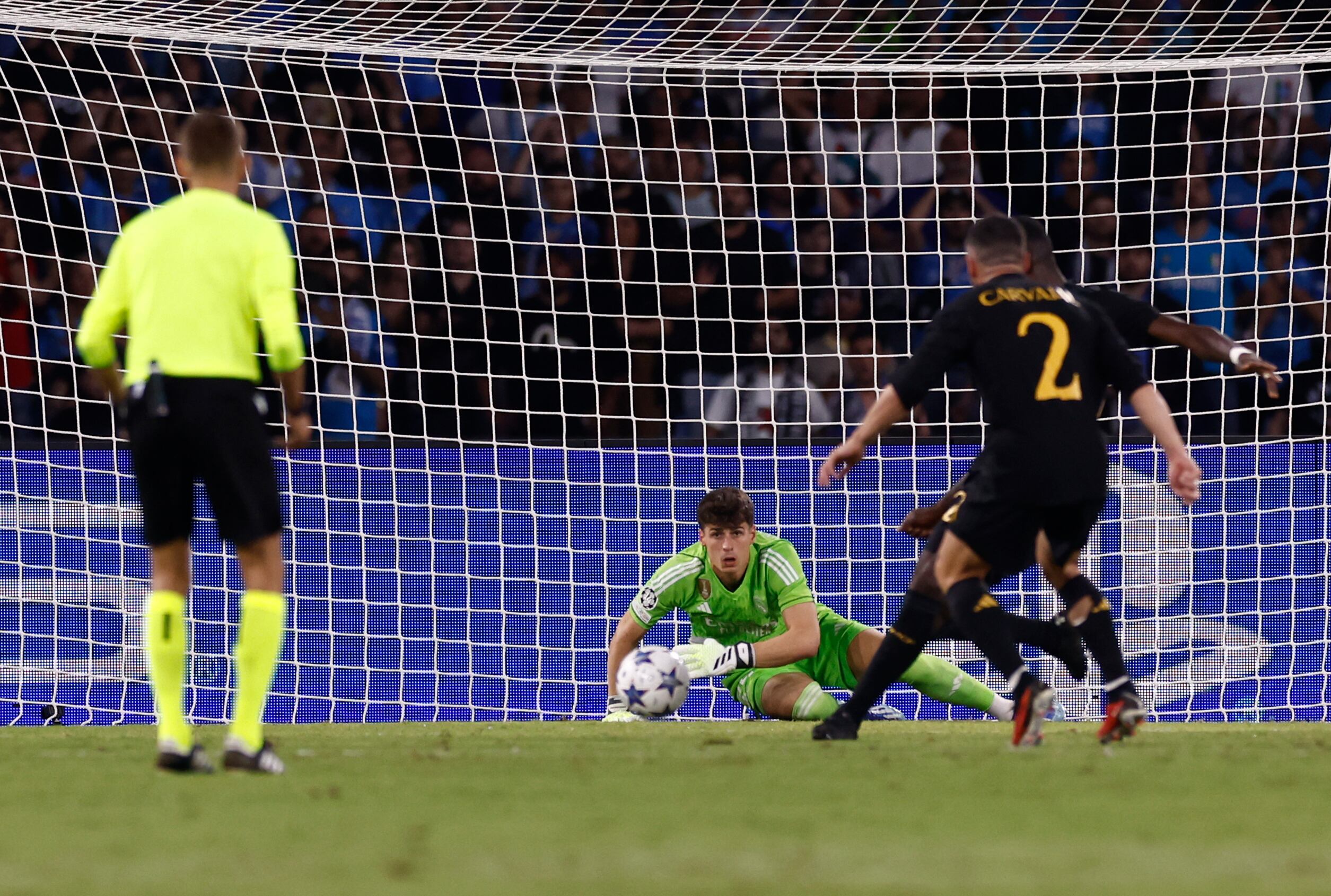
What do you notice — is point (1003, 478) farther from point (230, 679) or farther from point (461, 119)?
point (461, 119)

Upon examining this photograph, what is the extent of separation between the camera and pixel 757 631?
7504mm

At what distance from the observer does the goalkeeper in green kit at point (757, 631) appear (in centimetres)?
714

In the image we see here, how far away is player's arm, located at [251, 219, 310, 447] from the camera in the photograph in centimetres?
411

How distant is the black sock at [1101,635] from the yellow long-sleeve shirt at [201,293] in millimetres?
2509

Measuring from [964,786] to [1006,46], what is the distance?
5354 mm

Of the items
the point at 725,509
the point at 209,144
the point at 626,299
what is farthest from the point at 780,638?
the point at 209,144

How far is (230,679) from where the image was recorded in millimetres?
8352

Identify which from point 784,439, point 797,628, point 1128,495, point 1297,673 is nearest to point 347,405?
point 784,439

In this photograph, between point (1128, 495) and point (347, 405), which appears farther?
point (347, 405)

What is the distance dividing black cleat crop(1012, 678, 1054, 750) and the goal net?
3410 mm

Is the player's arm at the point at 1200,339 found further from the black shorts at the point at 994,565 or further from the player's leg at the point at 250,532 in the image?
the player's leg at the point at 250,532

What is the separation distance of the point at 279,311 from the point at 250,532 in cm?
51

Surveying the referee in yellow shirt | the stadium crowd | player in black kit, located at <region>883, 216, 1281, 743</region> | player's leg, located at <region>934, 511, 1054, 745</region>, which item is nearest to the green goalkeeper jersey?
player in black kit, located at <region>883, 216, 1281, 743</region>

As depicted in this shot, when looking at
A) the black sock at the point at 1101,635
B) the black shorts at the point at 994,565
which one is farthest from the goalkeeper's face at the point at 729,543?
the black sock at the point at 1101,635
